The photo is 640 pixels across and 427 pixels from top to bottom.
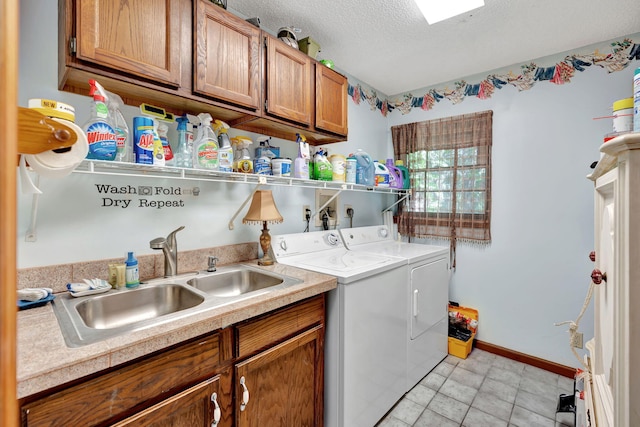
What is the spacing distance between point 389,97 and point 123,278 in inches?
115

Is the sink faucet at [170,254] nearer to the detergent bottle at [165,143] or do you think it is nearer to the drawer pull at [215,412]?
the detergent bottle at [165,143]

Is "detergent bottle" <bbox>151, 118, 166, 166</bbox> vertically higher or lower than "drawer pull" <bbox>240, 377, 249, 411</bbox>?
higher

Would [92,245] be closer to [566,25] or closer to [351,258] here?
[351,258]

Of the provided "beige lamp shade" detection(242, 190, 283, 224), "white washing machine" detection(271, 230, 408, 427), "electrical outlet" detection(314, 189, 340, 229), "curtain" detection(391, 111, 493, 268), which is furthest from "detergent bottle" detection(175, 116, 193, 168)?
"curtain" detection(391, 111, 493, 268)

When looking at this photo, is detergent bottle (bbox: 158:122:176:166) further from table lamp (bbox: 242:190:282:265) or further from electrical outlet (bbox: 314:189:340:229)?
electrical outlet (bbox: 314:189:340:229)

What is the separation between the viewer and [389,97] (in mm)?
3201

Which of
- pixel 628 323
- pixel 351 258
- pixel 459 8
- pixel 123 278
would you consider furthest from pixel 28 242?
pixel 459 8

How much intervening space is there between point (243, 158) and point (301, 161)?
377mm

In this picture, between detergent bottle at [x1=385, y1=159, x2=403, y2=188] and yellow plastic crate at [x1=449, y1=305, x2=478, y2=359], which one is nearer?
yellow plastic crate at [x1=449, y1=305, x2=478, y2=359]

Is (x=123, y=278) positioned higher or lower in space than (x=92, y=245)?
lower

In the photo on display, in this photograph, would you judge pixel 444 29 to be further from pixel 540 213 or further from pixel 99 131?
pixel 99 131

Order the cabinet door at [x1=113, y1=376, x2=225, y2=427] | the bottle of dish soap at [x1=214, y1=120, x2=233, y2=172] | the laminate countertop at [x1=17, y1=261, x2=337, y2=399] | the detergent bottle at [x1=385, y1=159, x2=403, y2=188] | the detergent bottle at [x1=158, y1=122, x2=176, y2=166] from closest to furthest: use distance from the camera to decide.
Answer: the laminate countertop at [x1=17, y1=261, x2=337, y2=399] → the cabinet door at [x1=113, y1=376, x2=225, y2=427] → the detergent bottle at [x1=158, y1=122, x2=176, y2=166] → the bottle of dish soap at [x1=214, y1=120, x2=233, y2=172] → the detergent bottle at [x1=385, y1=159, x2=403, y2=188]

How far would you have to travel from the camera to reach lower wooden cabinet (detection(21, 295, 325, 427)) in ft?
2.56

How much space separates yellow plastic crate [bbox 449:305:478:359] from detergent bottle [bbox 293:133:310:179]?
76.4 inches
